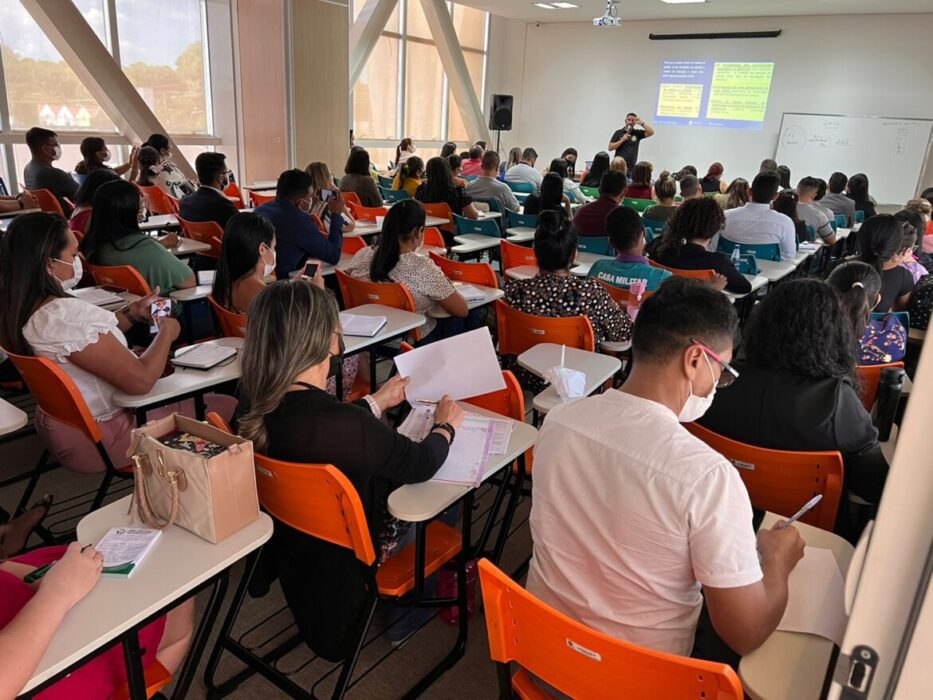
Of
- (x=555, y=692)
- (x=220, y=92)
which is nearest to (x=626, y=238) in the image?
(x=555, y=692)

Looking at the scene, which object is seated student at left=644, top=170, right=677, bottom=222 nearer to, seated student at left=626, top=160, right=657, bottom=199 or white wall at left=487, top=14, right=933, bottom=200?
seated student at left=626, top=160, right=657, bottom=199

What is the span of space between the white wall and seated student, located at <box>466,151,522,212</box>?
22.0ft

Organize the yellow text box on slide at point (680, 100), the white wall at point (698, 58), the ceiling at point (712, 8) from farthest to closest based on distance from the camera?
1. the yellow text box on slide at point (680, 100)
2. the white wall at point (698, 58)
3. the ceiling at point (712, 8)

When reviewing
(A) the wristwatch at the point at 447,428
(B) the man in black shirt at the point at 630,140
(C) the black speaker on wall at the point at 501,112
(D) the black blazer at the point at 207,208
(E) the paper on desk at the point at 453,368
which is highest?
(C) the black speaker on wall at the point at 501,112

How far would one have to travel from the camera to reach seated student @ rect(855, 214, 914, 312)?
368 cm

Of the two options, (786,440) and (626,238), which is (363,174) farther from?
(786,440)

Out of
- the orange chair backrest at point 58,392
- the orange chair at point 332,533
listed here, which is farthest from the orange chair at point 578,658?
the orange chair backrest at point 58,392

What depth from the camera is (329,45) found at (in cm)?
927

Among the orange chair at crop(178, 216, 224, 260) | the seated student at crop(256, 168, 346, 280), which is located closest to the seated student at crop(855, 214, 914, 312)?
the seated student at crop(256, 168, 346, 280)

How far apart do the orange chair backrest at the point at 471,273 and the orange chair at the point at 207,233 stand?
177 centimetres

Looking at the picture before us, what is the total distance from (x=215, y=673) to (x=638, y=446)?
65.6 inches

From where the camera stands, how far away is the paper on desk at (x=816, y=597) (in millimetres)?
1254

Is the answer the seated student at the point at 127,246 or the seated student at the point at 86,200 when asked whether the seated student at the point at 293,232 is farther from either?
the seated student at the point at 86,200

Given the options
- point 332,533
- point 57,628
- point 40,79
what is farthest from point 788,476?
point 40,79
